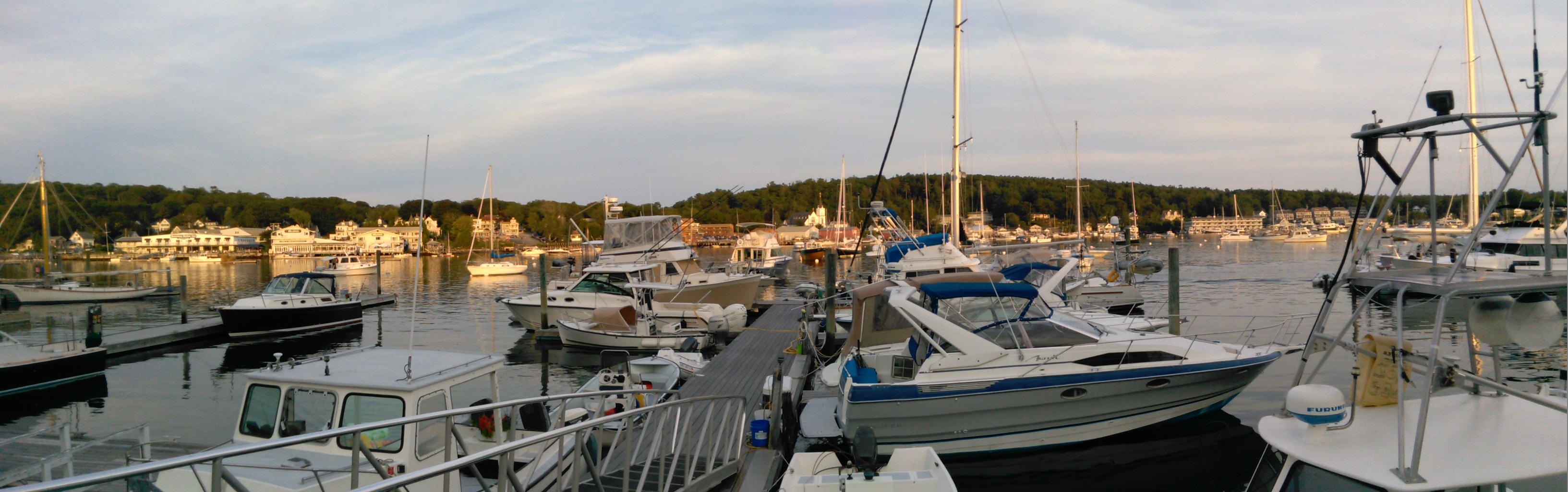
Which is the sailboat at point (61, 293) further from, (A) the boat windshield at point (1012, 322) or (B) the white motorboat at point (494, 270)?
(A) the boat windshield at point (1012, 322)

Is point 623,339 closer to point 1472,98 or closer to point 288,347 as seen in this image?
point 288,347

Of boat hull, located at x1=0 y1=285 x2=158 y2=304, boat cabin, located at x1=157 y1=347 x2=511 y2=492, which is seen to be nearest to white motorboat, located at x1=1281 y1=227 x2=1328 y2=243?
boat cabin, located at x1=157 y1=347 x2=511 y2=492

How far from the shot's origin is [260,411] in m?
6.74

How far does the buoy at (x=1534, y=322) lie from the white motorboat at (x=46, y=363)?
72.5 feet

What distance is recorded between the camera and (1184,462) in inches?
416

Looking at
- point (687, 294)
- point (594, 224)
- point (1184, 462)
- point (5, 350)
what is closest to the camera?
point (1184, 462)

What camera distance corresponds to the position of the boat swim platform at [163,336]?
2031cm

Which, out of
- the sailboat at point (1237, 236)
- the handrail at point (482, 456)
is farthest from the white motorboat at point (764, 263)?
the sailboat at point (1237, 236)

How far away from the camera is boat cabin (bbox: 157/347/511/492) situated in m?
5.90

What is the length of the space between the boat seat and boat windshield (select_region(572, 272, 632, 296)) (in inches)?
73.9

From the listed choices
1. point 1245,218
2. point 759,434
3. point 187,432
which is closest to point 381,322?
point 187,432

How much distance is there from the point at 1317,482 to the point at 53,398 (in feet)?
71.2

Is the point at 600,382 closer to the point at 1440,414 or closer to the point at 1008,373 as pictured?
the point at 1008,373

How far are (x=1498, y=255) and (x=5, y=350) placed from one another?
40.1m
